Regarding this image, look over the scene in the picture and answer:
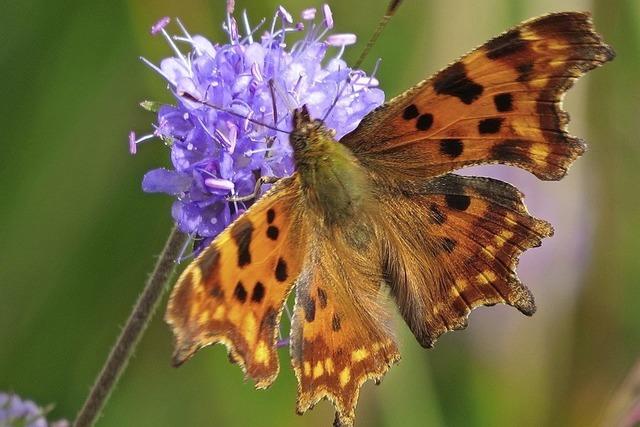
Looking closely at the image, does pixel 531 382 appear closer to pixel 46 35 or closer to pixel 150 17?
pixel 150 17

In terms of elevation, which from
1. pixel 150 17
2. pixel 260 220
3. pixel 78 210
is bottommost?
pixel 260 220

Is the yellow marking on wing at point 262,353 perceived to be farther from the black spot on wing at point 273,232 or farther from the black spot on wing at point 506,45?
the black spot on wing at point 506,45

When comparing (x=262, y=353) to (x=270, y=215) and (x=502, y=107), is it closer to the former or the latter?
(x=270, y=215)

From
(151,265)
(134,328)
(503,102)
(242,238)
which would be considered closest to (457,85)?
(503,102)

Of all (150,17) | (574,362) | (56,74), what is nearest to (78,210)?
(56,74)

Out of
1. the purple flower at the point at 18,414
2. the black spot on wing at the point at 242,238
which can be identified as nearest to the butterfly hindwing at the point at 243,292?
the black spot on wing at the point at 242,238

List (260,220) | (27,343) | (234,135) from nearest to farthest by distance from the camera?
(260,220)
(234,135)
(27,343)

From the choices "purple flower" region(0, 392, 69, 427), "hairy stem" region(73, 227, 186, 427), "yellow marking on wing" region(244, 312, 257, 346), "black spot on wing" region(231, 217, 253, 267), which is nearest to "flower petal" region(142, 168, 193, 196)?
"hairy stem" region(73, 227, 186, 427)
